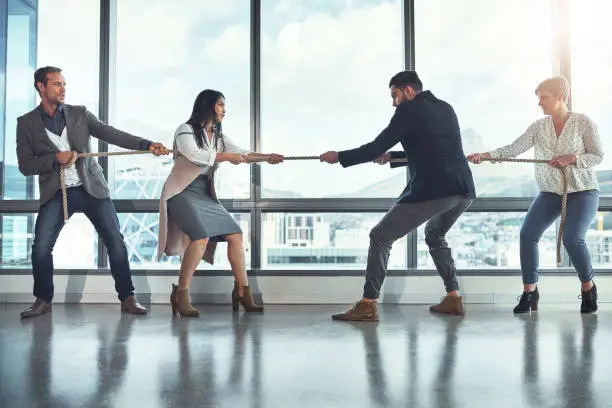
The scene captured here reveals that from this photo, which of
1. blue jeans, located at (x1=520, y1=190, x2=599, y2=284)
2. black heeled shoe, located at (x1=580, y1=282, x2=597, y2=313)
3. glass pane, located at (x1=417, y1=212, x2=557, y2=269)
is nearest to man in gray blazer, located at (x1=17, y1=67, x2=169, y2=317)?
glass pane, located at (x1=417, y1=212, x2=557, y2=269)

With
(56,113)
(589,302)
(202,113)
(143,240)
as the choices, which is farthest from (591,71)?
(56,113)

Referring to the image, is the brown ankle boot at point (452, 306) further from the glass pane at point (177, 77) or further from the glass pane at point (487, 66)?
the glass pane at point (177, 77)

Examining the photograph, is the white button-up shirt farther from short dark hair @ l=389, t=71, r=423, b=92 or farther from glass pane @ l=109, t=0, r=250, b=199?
short dark hair @ l=389, t=71, r=423, b=92

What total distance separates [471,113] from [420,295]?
55.7 inches

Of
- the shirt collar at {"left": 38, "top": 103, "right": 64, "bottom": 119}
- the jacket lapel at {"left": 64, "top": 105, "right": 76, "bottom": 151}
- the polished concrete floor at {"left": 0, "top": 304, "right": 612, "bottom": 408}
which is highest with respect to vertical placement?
the shirt collar at {"left": 38, "top": 103, "right": 64, "bottom": 119}

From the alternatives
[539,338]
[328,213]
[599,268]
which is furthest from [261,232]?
[599,268]

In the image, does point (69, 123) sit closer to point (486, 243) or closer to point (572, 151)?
point (486, 243)

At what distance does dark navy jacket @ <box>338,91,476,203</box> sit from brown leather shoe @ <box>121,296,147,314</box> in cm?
182

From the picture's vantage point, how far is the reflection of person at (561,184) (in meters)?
3.84

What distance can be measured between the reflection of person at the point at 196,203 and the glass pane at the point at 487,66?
4.99 ft

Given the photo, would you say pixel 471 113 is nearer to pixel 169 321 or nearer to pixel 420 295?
pixel 420 295

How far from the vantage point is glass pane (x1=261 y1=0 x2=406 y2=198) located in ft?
15.1

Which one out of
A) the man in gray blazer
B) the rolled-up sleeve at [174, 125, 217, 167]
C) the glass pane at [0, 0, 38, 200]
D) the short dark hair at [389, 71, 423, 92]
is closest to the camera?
the short dark hair at [389, 71, 423, 92]

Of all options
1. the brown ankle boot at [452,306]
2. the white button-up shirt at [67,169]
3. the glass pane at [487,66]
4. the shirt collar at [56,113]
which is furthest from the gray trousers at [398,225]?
the shirt collar at [56,113]
